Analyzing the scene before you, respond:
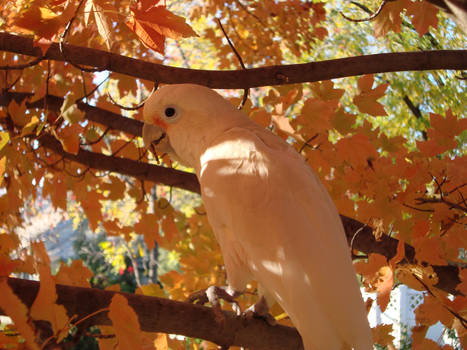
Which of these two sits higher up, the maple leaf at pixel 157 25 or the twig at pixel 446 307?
the maple leaf at pixel 157 25

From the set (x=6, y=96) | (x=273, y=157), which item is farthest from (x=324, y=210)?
(x=6, y=96)

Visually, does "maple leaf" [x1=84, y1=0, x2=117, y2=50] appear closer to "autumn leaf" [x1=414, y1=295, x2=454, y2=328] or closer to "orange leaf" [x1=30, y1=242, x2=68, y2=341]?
"orange leaf" [x1=30, y1=242, x2=68, y2=341]

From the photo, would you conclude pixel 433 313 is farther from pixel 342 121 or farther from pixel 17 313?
pixel 17 313

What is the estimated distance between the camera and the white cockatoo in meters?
1.04

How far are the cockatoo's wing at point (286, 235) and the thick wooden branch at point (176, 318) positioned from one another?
0.14 m

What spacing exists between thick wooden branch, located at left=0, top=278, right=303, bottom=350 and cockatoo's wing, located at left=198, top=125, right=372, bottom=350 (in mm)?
142

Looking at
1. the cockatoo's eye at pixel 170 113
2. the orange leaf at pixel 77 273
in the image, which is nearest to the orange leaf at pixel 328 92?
the cockatoo's eye at pixel 170 113

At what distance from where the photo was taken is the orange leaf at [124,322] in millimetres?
760

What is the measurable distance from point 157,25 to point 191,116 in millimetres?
293

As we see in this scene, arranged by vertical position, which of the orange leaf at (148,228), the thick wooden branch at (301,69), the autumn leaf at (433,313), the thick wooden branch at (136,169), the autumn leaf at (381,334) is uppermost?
the thick wooden branch at (301,69)

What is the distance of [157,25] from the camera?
1.11 meters

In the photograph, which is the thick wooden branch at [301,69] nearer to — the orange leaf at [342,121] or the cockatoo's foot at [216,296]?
the orange leaf at [342,121]

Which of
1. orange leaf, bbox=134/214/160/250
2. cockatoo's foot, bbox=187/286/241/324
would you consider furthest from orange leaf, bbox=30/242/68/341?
orange leaf, bbox=134/214/160/250

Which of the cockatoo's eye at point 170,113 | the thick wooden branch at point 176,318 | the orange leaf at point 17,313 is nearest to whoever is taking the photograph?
the orange leaf at point 17,313
